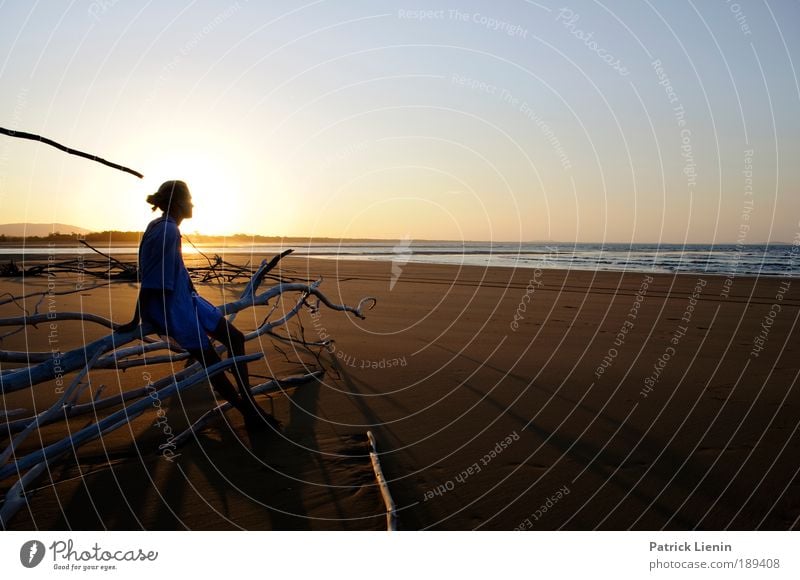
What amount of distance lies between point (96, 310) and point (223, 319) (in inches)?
325

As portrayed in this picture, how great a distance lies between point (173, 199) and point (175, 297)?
76 centimetres

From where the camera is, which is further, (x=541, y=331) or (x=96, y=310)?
(x=96, y=310)

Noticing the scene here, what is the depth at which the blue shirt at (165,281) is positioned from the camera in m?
4.16

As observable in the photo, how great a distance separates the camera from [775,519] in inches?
135

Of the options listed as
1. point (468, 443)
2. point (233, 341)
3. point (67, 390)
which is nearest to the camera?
point (67, 390)

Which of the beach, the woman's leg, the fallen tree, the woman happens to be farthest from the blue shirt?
the beach

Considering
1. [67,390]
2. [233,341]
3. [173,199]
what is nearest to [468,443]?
[233,341]

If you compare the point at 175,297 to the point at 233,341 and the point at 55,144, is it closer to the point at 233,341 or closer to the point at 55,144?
the point at 233,341

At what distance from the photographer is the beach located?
3.49m

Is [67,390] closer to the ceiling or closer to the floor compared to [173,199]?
closer to the floor

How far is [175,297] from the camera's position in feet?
14.0

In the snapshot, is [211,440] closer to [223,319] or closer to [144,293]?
[223,319]

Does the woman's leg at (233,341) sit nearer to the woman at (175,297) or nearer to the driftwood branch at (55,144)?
the woman at (175,297)

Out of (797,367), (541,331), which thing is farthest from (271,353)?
(797,367)
